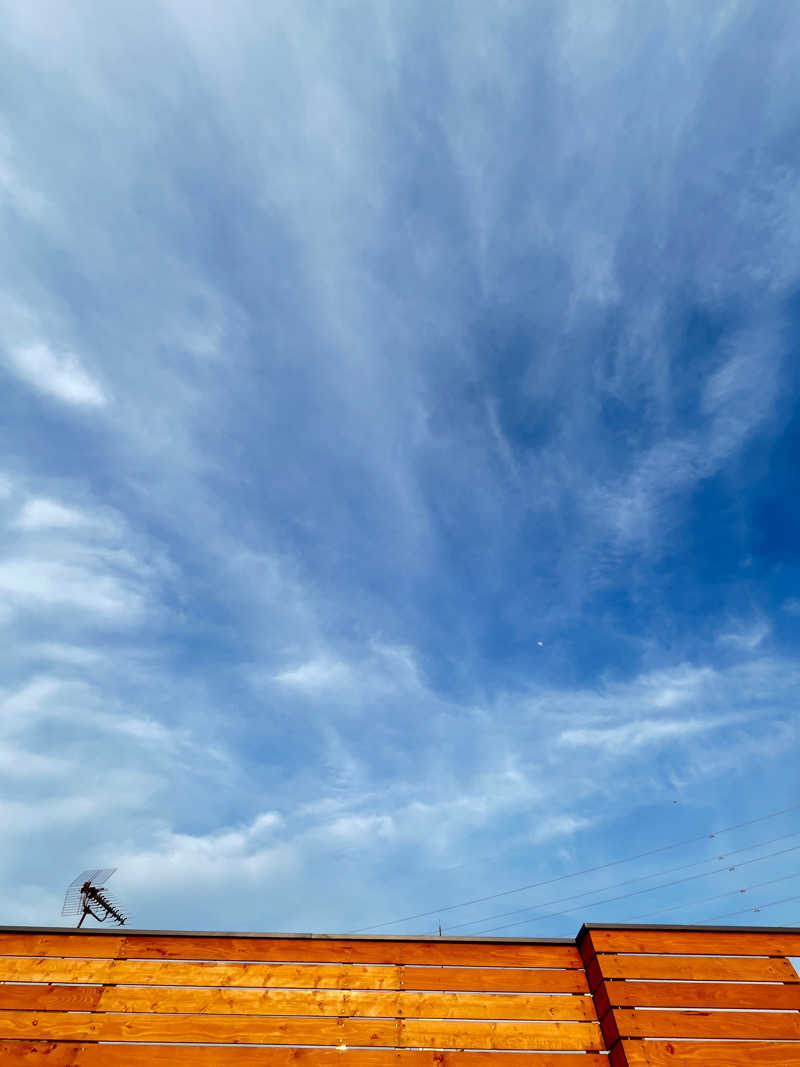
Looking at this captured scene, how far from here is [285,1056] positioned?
20.1 ft

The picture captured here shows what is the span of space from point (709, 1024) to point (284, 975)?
463 centimetres

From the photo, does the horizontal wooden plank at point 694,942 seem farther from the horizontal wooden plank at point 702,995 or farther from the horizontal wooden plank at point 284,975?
the horizontal wooden plank at point 284,975

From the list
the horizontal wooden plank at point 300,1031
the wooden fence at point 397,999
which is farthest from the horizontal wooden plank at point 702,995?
the horizontal wooden plank at point 300,1031

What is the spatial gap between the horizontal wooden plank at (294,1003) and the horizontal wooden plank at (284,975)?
8 cm

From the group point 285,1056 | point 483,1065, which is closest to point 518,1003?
point 483,1065

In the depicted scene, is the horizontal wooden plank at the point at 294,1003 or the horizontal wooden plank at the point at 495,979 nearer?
the horizontal wooden plank at the point at 294,1003

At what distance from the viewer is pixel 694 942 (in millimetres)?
6910

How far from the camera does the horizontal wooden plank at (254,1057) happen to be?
605cm

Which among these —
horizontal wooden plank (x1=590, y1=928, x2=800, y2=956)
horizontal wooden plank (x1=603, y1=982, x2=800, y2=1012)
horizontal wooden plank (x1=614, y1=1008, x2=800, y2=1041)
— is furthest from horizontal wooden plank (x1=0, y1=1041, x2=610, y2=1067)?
horizontal wooden plank (x1=590, y1=928, x2=800, y2=956)

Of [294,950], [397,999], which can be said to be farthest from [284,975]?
[397,999]

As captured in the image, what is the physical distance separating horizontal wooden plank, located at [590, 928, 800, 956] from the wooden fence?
0.01m

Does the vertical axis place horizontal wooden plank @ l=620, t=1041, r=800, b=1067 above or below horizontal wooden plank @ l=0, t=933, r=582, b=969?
below

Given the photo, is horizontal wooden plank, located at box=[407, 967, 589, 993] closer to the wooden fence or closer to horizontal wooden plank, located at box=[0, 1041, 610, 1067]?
the wooden fence

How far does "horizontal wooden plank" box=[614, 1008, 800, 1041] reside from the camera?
20.2ft
